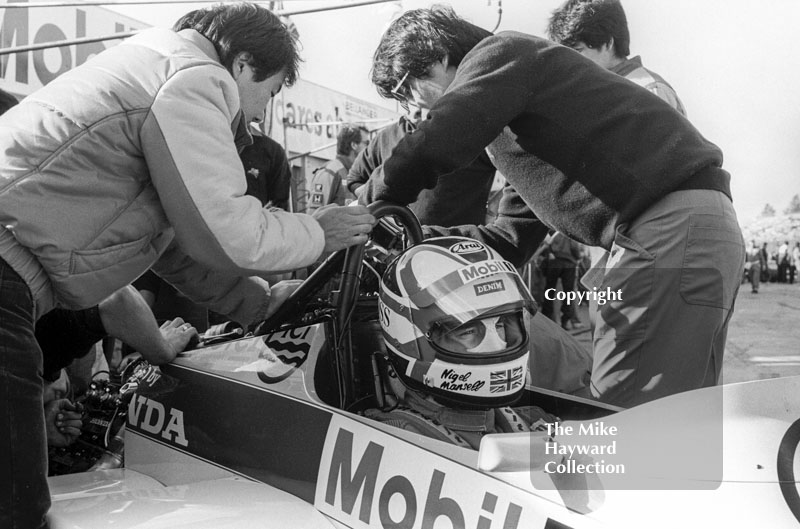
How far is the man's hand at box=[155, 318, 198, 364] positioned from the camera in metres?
1.95

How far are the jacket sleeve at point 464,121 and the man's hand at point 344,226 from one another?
161 mm

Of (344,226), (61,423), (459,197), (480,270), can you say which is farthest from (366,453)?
(459,197)

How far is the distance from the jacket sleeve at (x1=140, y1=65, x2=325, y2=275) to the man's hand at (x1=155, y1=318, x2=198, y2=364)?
1.42ft

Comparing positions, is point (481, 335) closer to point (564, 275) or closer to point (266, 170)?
point (266, 170)

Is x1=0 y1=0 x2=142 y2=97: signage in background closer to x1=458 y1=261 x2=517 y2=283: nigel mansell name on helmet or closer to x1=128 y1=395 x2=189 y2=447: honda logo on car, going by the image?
x1=128 y1=395 x2=189 y2=447: honda logo on car

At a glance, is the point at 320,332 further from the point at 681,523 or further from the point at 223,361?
the point at 681,523

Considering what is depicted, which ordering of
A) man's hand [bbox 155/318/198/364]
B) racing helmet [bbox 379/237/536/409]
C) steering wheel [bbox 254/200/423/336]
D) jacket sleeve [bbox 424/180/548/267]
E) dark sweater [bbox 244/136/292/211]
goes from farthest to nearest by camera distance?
dark sweater [bbox 244/136/292/211] < jacket sleeve [bbox 424/180/548/267] < man's hand [bbox 155/318/198/364] < steering wheel [bbox 254/200/423/336] < racing helmet [bbox 379/237/536/409]

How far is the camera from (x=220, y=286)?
2.20 metres

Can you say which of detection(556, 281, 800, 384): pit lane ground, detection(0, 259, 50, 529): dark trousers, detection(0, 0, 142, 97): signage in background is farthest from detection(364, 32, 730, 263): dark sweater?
detection(0, 0, 142, 97): signage in background

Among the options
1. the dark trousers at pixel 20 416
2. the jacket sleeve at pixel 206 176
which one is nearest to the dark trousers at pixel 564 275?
the jacket sleeve at pixel 206 176

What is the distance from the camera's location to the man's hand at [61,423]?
2209 mm

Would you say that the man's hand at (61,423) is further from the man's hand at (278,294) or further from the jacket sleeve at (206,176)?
the jacket sleeve at (206,176)

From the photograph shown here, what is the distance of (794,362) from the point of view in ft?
15.1

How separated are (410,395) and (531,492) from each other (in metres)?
0.59
